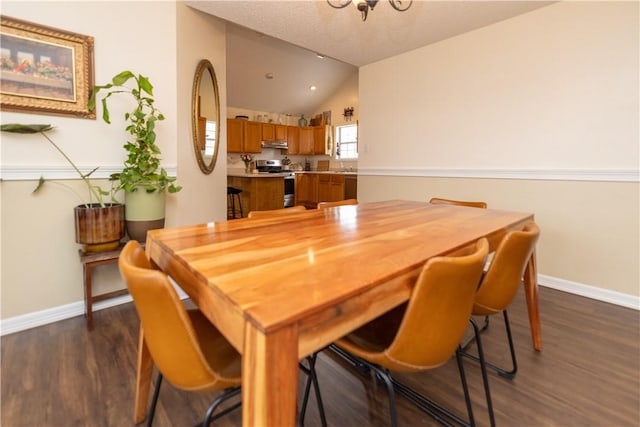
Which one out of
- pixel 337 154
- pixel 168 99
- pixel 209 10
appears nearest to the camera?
pixel 168 99

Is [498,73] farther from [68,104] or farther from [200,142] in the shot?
[68,104]

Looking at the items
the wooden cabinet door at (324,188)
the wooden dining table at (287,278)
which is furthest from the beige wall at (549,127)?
the wooden cabinet door at (324,188)

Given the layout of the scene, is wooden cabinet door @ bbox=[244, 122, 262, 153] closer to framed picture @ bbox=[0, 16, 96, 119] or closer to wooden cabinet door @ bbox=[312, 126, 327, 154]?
wooden cabinet door @ bbox=[312, 126, 327, 154]

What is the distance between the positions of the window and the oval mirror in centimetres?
450

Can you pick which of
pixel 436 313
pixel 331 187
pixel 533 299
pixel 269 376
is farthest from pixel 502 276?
pixel 331 187

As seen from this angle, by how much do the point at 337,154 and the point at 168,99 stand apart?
17.4 feet

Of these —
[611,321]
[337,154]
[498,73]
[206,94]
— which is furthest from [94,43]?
[337,154]

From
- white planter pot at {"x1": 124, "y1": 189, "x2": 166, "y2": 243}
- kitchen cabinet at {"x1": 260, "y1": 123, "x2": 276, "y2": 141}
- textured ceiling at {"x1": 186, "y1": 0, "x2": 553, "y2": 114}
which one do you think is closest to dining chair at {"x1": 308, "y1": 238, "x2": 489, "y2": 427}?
white planter pot at {"x1": 124, "y1": 189, "x2": 166, "y2": 243}

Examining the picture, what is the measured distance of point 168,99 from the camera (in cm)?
242

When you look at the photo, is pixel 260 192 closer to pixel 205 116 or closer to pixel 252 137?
pixel 252 137

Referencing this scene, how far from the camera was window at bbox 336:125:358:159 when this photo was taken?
712 centimetres

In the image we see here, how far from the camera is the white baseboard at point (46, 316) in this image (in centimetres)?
191

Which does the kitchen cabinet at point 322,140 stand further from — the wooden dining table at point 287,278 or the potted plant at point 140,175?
the wooden dining table at point 287,278

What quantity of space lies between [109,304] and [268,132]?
214 inches
